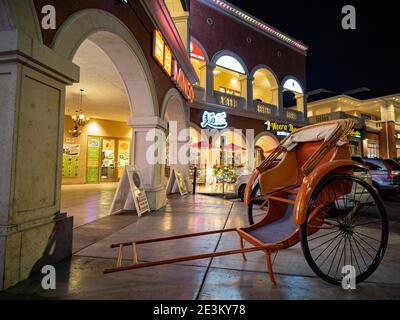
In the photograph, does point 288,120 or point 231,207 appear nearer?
point 231,207

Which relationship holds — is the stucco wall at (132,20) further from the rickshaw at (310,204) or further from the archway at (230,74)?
the archway at (230,74)

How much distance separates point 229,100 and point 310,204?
12.6 m

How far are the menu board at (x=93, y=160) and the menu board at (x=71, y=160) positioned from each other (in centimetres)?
60

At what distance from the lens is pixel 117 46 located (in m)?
4.75

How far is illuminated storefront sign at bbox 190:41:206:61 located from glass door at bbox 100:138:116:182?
22.9ft

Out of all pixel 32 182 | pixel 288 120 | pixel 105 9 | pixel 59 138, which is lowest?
pixel 32 182

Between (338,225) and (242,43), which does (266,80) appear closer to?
(242,43)

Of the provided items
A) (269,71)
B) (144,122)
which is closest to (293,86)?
(269,71)

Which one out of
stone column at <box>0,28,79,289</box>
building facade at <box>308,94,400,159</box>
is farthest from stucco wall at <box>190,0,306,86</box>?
stone column at <box>0,28,79,289</box>

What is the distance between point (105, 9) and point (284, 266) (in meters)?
4.60
